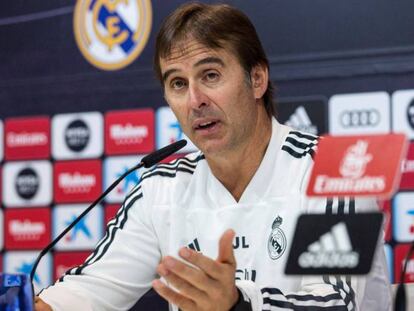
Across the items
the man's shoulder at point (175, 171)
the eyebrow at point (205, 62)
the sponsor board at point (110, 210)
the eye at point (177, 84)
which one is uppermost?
the eyebrow at point (205, 62)

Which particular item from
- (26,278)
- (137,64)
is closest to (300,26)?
(137,64)

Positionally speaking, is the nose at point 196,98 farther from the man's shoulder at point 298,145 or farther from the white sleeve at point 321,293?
the white sleeve at point 321,293

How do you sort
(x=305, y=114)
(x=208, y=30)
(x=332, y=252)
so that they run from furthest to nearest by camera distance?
(x=305, y=114) → (x=208, y=30) → (x=332, y=252)

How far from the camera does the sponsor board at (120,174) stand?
2.74 meters

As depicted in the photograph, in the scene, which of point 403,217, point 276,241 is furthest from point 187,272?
point 403,217

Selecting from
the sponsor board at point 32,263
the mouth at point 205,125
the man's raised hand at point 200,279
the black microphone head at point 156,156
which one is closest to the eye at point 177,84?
the mouth at point 205,125

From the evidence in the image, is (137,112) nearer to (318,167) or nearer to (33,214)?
(33,214)

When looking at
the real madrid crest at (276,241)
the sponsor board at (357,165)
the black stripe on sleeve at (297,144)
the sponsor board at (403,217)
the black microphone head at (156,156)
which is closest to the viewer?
the sponsor board at (357,165)

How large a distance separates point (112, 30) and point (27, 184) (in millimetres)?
606

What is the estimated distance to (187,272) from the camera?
3.68ft

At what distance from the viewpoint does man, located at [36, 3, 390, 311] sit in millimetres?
1731

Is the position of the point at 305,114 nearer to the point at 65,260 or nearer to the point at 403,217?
the point at 403,217

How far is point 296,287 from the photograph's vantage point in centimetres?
164

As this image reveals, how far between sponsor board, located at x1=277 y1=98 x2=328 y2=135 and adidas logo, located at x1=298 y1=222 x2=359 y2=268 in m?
1.67
